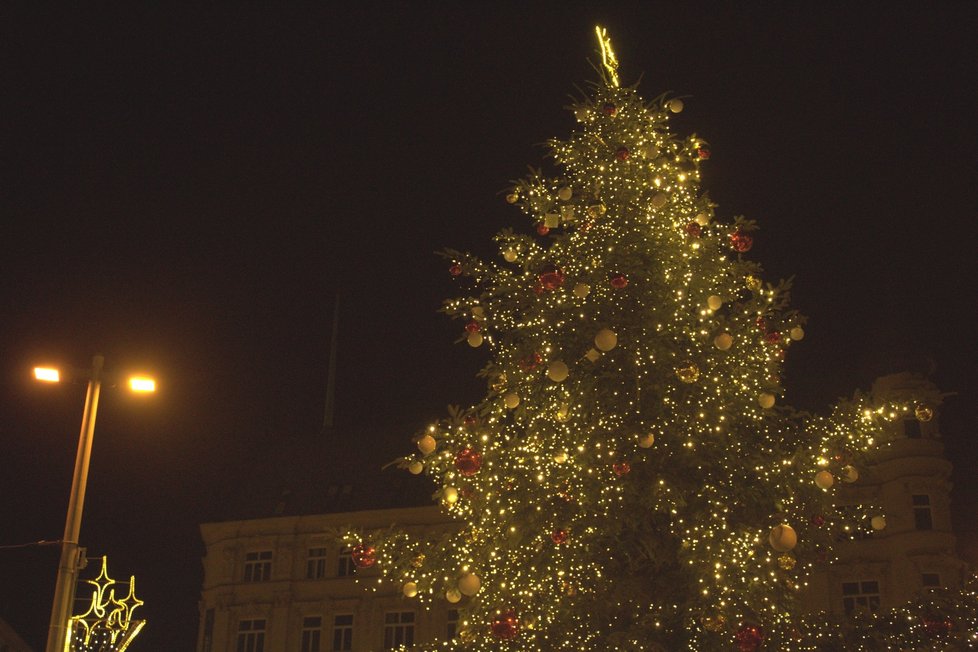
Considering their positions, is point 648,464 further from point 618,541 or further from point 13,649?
point 13,649

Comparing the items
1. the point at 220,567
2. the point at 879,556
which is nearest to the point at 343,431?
the point at 220,567

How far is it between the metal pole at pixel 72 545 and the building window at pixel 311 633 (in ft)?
86.6

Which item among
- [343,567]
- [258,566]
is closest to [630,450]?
[343,567]

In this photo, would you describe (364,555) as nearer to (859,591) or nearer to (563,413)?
(563,413)

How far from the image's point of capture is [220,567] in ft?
125

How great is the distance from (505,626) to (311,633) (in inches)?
1112

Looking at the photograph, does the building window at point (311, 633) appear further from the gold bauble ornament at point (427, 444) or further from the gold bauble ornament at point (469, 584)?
the gold bauble ornament at point (469, 584)

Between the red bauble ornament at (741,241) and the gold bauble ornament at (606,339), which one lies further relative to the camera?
the red bauble ornament at (741,241)

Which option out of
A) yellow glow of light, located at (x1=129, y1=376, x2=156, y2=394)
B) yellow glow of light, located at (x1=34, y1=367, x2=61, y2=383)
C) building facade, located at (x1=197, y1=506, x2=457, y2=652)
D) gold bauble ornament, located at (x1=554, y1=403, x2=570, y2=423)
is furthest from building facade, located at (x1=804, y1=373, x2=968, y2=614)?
yellow glow of light, located at (x1=34, y1=367, x2=61, y2=383)

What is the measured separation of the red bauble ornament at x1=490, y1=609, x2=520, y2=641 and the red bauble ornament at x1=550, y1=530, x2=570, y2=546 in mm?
848

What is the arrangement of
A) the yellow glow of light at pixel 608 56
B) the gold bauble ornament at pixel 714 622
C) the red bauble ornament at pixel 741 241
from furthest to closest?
the yellow glow of light at pixel 608 56 → the red bauble ornament at pixel 741 241 → the gold bauble ornament at pixel 714 622

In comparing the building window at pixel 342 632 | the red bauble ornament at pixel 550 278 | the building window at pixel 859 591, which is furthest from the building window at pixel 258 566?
the red bauble ornament at pixel 550 278

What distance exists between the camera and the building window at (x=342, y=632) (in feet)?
118

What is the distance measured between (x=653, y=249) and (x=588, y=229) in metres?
0.82
